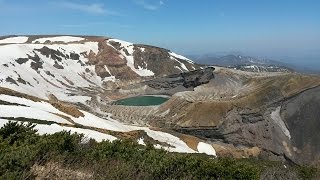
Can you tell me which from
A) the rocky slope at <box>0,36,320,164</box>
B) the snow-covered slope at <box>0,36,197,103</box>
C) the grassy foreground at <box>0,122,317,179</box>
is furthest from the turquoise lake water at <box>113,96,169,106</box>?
the grassy foreground at <box>0,122,317,179</box>

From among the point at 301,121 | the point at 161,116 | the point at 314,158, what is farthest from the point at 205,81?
the point at 314,158

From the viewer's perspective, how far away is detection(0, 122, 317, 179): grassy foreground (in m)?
12.3

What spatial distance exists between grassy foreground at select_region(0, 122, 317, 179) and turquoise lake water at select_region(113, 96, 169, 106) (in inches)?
5305

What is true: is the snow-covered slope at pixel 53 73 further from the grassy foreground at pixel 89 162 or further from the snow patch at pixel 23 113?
the grassy foreground at pixel 89 162

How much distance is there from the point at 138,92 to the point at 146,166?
6345 inches

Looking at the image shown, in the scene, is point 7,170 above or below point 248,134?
above

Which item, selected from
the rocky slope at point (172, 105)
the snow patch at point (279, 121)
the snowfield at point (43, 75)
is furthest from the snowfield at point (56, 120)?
the snowfield at point (43, 75)

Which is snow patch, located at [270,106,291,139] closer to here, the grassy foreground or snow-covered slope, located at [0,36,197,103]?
snow-covered slope, located at [0,36,197,103]

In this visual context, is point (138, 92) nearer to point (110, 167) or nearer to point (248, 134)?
point (248, 134)

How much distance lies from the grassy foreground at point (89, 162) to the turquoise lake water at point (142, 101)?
135 meters

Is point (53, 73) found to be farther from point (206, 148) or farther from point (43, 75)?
point (206, 148)

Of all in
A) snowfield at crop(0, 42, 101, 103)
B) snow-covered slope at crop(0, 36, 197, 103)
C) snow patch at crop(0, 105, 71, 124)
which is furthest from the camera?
snow-covered slope at crop(0, 36, 197, 103)

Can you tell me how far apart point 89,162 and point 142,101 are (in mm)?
151068

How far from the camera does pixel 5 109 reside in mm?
52656
